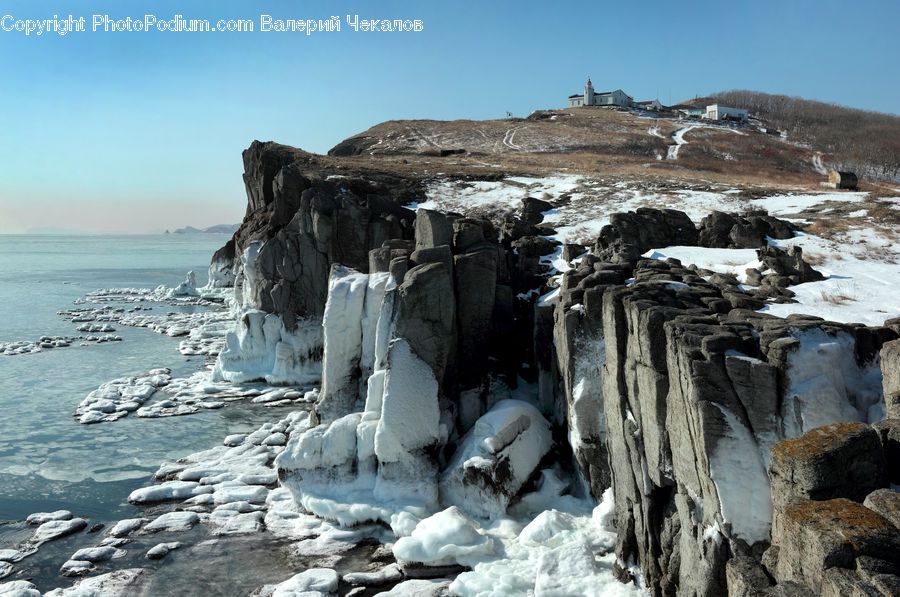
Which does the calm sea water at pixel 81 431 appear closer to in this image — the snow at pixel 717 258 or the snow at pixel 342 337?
the snow at pixel 342 337

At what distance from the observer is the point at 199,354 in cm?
4053

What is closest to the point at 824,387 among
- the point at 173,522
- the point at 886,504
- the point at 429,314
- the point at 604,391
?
the point at 886,504

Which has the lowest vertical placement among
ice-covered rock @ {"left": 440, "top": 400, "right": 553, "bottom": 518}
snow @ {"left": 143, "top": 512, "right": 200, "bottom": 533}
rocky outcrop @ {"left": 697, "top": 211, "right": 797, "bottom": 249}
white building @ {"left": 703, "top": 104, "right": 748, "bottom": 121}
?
snow @ {"left": 143, "top": 512, "right": 200, "bottom": 533}

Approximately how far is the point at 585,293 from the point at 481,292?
5063 millimetres

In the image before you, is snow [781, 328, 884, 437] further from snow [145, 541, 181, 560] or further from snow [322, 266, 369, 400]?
snow [322, 266, 369, 400]

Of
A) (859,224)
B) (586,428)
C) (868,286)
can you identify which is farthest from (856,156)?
(586,428)

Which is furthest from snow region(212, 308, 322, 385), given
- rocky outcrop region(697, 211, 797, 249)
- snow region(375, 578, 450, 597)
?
rocky outcrop region(697, 211, 797, 249)

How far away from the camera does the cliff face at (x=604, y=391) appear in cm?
948

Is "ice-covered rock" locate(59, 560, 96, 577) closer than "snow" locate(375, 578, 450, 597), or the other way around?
"snow" locate(375, 578, 450, 597)

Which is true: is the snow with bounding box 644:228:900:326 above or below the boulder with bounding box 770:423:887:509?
above

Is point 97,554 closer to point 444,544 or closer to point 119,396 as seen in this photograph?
point 444,544

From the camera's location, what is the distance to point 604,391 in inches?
685

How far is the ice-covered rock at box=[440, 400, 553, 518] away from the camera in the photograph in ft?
59.1

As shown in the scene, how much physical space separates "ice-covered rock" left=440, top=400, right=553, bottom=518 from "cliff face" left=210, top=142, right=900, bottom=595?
0.06m
